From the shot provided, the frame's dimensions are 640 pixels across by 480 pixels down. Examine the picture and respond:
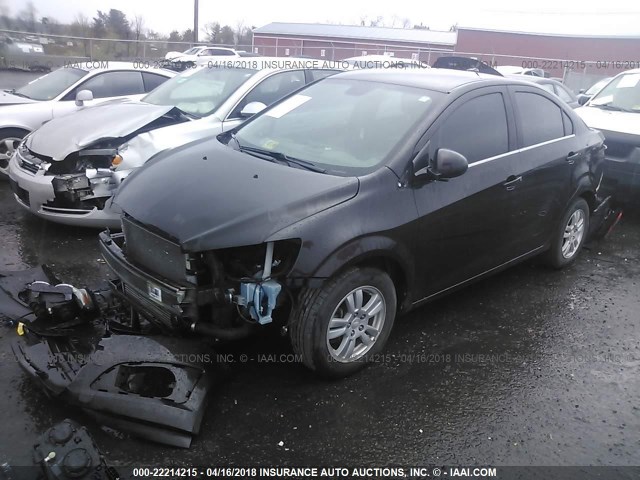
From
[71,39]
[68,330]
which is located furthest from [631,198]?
[71,39]

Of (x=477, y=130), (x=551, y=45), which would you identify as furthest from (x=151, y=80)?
(x=551, y=45)

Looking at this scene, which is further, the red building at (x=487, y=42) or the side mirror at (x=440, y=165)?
the red building at (x=487, y=42)

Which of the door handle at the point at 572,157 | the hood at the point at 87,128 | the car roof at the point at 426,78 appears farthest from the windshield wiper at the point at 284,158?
the door handle at the point at 572,157

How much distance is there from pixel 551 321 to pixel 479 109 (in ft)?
5.84

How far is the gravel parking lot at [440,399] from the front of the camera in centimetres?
264

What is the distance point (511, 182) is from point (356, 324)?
1.68 m

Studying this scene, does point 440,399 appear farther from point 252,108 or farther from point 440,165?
point 252,108

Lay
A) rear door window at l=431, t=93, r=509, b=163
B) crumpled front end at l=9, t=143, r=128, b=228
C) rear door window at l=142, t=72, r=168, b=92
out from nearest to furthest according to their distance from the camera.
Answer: rear door window at l=431, t=93, r=509, b=163 → crumpled front end at l=9, t=143, r=128, b=228 → rear door window at l=142, t=72, r=168, b=92

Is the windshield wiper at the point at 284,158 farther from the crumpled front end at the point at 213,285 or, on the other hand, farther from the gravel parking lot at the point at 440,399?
the gravel parking lot at the point at 440,399

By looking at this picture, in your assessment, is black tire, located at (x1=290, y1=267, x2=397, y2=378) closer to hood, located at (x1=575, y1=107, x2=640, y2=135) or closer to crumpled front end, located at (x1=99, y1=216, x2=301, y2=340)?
crumpled front end, located at (x1=99, y1=216, x2=301, y2=340)

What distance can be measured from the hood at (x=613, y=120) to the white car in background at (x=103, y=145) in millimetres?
4380

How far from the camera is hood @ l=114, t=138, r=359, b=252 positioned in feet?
8.72

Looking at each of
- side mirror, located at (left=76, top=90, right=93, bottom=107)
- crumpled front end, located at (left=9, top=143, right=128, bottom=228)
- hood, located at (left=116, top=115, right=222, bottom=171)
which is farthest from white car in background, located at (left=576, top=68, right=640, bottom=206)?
side mirror, located at (left=76, top=90, right=93, bottom=107)

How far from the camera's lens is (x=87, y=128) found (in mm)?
5086
